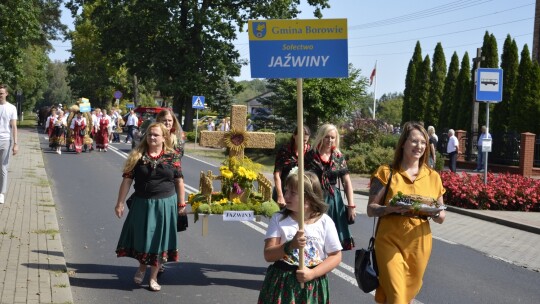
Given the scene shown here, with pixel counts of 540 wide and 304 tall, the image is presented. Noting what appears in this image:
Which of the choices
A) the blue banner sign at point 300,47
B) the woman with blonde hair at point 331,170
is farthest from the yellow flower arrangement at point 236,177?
the blue banner sign at point 300,47

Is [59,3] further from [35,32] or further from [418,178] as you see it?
[418,178]

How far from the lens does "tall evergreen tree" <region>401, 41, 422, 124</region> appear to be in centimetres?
4845

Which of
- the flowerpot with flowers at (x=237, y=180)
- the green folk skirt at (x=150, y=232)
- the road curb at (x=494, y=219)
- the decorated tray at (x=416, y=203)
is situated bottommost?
the road curb at (x=494, y=219)

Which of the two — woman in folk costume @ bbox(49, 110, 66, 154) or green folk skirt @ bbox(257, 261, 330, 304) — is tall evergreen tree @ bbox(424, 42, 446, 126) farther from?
green folk skirt @ bbox(257, 261, 330, 304)

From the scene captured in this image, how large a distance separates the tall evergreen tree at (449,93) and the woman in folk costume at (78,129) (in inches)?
770

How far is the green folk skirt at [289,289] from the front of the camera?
475 centimetres

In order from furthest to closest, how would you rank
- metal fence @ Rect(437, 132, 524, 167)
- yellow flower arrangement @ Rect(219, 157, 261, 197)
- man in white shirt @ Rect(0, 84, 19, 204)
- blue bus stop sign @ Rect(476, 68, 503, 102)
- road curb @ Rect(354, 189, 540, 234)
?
metal fence @ Rect(437, 132, 524, 167) < blue bus stop sign @ Rect(476, 68, 503, 102) < road curb @ Rect(354, 189, 540, 234) < man in white shirt @ Rect(0, 84, 19, 204) < yellow flower arrangement @ Rect(219, 157, 261, 197)

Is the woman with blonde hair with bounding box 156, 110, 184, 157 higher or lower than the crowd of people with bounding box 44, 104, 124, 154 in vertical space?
higher

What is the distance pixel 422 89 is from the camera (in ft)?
156

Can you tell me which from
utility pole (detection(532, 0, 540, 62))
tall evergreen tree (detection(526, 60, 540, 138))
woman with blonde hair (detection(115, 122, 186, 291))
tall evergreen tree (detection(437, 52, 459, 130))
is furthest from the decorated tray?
utility pole (detection(532, 0, 540, 62))

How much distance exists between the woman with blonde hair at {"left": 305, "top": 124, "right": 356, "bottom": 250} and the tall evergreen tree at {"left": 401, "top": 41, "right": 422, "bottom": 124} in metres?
40.9

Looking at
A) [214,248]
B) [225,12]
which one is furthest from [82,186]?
[225,12]

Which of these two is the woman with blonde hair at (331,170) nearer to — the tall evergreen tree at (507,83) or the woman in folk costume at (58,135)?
the woman in folk costume at (58,135)

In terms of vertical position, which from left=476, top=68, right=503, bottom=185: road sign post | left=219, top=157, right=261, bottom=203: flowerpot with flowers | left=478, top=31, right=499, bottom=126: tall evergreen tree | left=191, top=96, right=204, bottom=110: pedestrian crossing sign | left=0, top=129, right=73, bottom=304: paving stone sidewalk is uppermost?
left=478, top=31, right=499, bottom=126: tall evergreen tree
